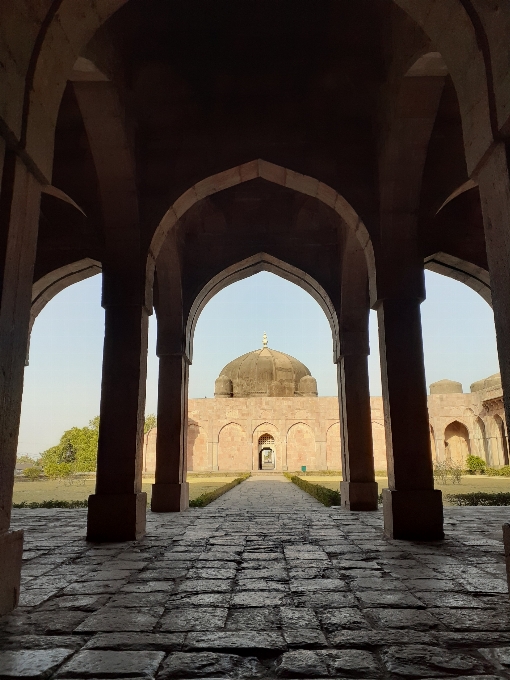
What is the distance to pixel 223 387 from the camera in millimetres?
35062

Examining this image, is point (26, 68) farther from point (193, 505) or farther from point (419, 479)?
point (193, 505)

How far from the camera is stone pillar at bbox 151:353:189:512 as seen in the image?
8734mm

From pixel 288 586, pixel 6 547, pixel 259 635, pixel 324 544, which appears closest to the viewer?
pixel 259 635

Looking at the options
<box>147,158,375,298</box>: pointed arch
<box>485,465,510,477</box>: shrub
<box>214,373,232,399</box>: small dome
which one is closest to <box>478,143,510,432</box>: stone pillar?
<box>147,158,375,298</box>: pointed arch

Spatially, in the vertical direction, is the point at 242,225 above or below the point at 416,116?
above

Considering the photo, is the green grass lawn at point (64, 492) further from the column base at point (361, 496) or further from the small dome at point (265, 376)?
the small dome at point (265, 376)

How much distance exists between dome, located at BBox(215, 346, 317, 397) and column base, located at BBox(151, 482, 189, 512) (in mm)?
25908

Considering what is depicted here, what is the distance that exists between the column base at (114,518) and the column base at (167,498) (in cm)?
287

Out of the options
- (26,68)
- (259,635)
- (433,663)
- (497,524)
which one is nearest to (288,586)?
(259,635)

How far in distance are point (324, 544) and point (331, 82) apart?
221 inches

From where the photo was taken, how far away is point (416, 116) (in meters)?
5.69

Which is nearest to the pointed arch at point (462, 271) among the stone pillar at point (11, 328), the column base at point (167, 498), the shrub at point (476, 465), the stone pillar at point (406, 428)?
the stone pillar at point (406, 428)

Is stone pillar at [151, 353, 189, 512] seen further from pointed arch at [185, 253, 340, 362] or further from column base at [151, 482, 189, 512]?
pointed arch at [185, 253, 340, 362]

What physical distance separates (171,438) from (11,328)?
6.28m
